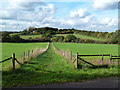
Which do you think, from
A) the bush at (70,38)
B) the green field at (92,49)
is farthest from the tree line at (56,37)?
the green field at (92,49)

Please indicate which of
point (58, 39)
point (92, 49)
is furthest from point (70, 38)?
point (92, 49)

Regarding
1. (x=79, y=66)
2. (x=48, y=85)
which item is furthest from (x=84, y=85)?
(x=79, y=66)

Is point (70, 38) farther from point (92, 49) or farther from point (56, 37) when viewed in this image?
point (92, 49)

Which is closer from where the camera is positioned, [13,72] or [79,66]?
[13,72]

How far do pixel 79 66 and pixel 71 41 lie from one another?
77803mm

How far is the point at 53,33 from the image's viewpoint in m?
103

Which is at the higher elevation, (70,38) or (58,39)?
(70,38)

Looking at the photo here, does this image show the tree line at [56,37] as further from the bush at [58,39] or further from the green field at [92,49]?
the green field at [92,49]

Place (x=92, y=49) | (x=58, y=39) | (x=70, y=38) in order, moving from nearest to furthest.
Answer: (x=92, y=49)
(x=70, y=38)
(x=58, y=39)

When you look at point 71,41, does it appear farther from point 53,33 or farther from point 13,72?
point 13,72

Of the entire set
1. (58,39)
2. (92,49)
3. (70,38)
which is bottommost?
(92,49)

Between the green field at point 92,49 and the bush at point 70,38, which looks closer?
the green field at point 92,49

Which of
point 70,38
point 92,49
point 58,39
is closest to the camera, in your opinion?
point 92,49

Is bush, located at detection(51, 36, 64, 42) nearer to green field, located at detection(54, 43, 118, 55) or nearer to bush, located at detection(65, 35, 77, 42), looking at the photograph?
bush, located at detection(65, 35, 77, 42)
